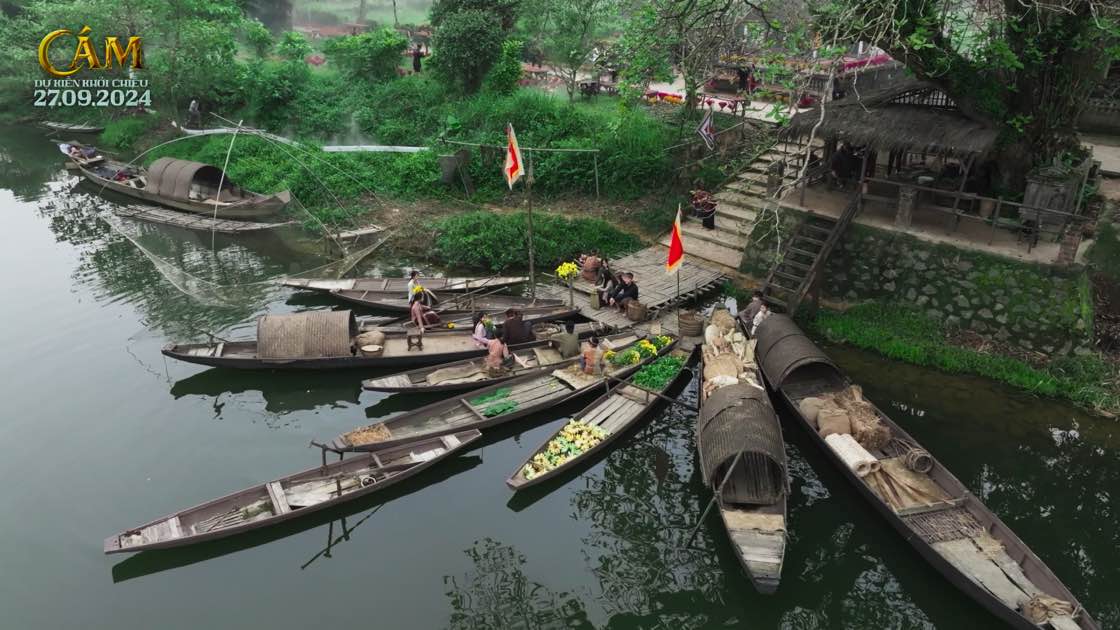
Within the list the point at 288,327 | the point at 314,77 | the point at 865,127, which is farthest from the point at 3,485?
the point at 314,77

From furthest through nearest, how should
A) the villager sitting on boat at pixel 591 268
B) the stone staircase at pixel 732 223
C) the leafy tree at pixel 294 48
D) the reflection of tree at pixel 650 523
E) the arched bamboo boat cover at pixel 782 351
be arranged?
1. the leafy tree at pixel 294 48
2. the stone staircase at pixel 732 223
3. the villager sitting on boat at pixel 591 268
4. the arched bamboo boat cover at pixel 782 351
5. the reflection of tree at pixel 650 523

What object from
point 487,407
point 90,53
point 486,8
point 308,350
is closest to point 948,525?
point 487,407

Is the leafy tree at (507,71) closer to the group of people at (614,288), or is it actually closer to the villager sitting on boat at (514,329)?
the group of people at (614,288)

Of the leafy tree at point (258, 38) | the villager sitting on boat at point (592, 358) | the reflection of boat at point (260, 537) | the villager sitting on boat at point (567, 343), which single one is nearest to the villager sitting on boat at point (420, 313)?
the villager sitting on boat at point (567, 343)

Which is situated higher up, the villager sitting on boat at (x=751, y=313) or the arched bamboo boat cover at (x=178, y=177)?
the arched bamboo boat cover at (x=178, y=177)

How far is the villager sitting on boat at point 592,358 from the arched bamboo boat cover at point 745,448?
3.01 metres

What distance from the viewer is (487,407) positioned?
13.8 meters

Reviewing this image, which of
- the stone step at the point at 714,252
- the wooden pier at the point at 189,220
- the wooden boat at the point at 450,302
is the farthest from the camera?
the wooden pier at the point at 189,220

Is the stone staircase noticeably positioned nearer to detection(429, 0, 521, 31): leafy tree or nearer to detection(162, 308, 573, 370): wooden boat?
detection(162, 308, 573, 370): wooden boat

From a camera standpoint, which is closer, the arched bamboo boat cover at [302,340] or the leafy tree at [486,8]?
the arched bamboo boat cover at [302,340]

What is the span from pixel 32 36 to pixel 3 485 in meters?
31.6

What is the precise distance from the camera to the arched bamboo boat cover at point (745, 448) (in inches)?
435

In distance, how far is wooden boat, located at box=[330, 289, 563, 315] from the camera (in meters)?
17.4

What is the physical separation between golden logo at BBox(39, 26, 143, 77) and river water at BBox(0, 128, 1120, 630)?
19.1m
